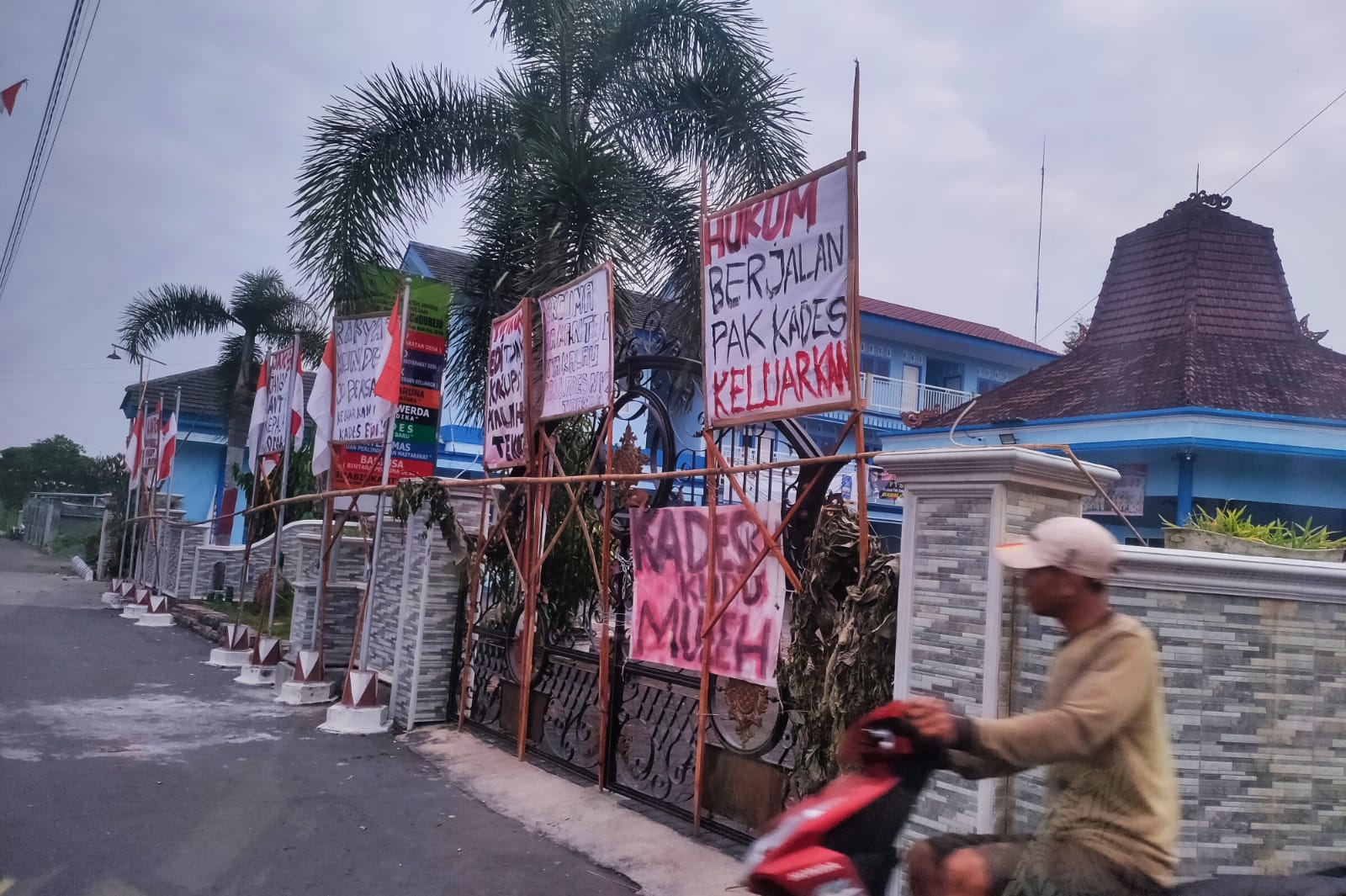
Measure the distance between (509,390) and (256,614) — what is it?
37.0 feet

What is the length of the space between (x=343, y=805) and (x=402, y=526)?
3.55 m

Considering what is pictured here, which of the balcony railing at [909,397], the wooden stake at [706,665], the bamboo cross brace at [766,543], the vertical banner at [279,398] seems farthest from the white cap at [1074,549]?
the balcony railing at [909,397]

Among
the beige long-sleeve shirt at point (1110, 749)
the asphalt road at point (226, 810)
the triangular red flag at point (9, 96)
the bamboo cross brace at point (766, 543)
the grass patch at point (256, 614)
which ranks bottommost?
the asphalt road at point (226, 810)


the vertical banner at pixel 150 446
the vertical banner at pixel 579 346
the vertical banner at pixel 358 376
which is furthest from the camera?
the vertical banner at pixel 150 446

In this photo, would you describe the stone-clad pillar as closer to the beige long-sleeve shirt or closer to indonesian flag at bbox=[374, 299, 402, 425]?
the beige long-sleeve shirt

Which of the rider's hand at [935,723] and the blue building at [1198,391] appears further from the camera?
the blue building at [1198,391]

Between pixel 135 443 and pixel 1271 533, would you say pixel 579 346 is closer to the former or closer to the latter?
pixel 1271 533

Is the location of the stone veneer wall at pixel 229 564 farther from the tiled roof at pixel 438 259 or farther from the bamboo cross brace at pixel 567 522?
the bamboo cross brace at pixel 567 522

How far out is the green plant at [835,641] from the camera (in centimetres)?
485

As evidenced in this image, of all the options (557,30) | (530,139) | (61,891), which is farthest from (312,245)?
(61,891)

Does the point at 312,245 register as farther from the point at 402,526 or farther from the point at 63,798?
the point at 63,798

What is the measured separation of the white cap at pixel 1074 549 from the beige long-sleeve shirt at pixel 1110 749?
15cm

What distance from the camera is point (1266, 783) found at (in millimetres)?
4035

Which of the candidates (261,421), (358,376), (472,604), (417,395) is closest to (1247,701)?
(472,604)
